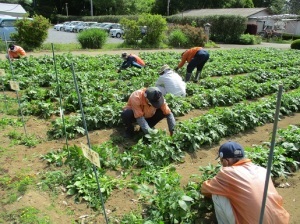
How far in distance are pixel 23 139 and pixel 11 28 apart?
17.3m

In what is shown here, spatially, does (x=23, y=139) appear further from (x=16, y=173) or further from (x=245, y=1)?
(x=245, y=1)

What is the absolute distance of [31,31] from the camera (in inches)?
688

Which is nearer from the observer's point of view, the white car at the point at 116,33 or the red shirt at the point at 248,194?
the red shirt at the point at 248,194

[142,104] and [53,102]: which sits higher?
[142,104]

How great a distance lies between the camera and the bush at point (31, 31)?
57.3 ft

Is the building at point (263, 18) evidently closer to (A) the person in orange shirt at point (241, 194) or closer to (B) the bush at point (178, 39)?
(B) the bush at point (178, 39)

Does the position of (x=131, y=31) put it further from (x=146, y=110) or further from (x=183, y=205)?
(x=183, y=205)

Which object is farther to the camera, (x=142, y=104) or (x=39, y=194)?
(x=142, y=104)

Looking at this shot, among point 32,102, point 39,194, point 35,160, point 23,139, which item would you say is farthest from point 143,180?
point 32,102

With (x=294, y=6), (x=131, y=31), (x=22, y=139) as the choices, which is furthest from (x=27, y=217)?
(x=294, y=6)

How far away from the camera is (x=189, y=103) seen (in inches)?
292

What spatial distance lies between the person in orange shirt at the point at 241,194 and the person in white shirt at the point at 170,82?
4.14 m

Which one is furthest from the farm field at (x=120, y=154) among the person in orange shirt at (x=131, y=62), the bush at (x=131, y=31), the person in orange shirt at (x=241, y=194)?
the bush at (x=131, y=31)

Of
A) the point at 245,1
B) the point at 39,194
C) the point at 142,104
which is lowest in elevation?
the point at 39,194
